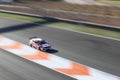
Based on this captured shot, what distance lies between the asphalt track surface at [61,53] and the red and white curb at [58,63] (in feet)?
1.28

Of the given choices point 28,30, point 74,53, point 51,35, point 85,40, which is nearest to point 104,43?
point 85,40

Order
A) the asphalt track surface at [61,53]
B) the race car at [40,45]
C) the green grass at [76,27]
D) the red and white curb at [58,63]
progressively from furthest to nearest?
the green grass at [76,27], the race car at [40,45], the asphalt track surface at [61,53], the red and white curb at [58,63]

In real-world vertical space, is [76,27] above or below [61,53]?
below

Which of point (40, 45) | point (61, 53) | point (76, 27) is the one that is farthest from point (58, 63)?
point (76, 27)

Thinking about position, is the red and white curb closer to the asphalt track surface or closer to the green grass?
the asphalt track surface

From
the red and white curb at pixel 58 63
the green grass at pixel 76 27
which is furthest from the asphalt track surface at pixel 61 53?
the green grass at pixel 76 27

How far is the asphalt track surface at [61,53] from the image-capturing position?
1383 cm

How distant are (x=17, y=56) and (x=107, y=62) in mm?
4856

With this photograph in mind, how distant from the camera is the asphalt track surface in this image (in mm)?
13828

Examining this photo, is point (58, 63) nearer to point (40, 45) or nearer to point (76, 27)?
point (40, 45)

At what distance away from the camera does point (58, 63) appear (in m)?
15.3

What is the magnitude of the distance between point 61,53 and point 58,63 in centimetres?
166

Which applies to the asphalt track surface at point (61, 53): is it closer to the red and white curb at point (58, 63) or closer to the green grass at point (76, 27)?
the red and white curb at point (58, 63)

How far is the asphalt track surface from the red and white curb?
1.28ft
